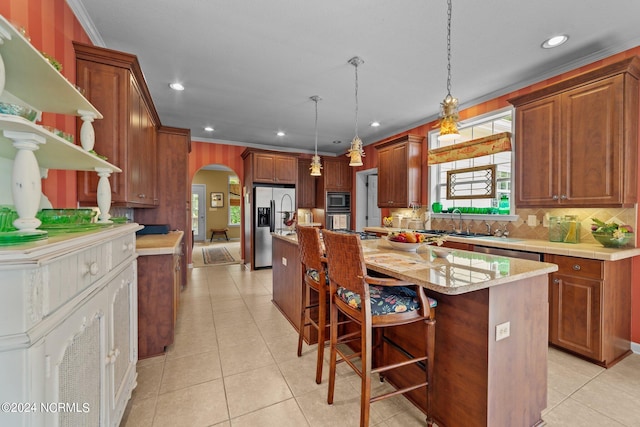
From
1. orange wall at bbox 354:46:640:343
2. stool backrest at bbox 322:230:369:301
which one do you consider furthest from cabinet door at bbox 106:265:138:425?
orange wall at bbox 354:46:640:343

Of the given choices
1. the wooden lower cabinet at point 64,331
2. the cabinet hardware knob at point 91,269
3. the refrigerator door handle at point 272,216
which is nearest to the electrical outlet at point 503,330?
the wooden lower cabinet at point 64,331

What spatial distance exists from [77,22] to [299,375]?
126 inches

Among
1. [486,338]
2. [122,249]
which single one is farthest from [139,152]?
[486,338]

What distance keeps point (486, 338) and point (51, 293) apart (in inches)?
68.0

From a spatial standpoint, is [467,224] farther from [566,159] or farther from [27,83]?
[27,83]

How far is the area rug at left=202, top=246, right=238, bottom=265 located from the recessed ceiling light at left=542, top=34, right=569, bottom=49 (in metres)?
6.14

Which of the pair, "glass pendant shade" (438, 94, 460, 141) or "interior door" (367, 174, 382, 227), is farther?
"interior door" (367, 174, 382, 227)

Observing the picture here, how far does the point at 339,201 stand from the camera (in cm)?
654

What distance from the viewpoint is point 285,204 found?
570 centimetres

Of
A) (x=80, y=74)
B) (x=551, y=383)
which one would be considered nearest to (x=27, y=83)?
(x=80, y=74)

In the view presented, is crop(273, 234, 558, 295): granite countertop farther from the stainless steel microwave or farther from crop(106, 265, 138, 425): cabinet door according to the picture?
the stainless steel microwave

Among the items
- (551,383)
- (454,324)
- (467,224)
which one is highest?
(467,224)

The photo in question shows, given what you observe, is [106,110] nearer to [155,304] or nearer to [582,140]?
[155,304]

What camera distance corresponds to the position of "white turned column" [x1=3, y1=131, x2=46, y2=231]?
0.85 meters
